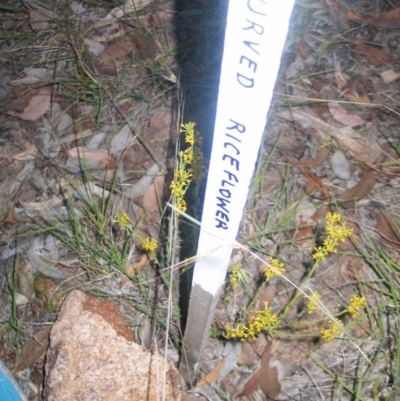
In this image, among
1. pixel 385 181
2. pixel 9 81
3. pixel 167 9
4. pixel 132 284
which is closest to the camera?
Answer: pixel 132 284

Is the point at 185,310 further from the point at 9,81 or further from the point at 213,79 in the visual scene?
the point at 9,81

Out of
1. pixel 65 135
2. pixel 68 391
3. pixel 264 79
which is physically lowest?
pixel 68 391

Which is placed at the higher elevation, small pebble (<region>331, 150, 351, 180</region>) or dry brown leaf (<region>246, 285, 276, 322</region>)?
small pebble (<region>331, 150, 351, 180</region>)

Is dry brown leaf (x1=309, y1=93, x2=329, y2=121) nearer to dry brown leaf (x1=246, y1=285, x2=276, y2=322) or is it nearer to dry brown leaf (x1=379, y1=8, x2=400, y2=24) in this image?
dry brown leaf (x1=379, y1=8, x2=400, y2=24)

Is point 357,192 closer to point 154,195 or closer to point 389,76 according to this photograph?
point 389,76

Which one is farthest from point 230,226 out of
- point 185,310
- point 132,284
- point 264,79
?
point 132,284

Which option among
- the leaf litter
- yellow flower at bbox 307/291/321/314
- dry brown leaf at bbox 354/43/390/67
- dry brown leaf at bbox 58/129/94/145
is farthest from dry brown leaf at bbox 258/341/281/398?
dry brown leaf at bbox 354/43/390/67
